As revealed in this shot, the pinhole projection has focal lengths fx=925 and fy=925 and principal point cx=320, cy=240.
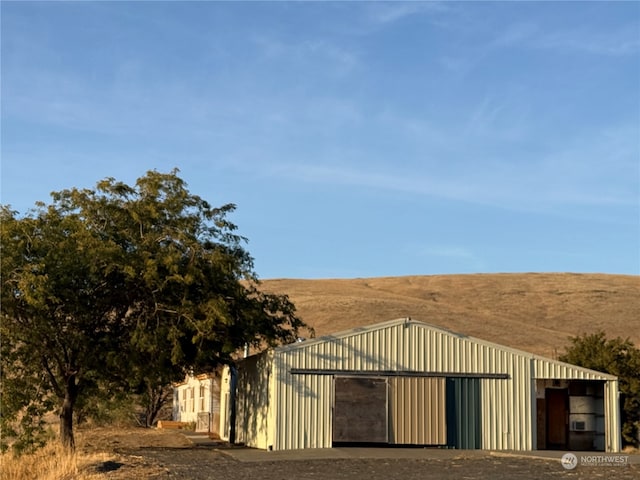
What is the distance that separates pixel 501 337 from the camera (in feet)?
240

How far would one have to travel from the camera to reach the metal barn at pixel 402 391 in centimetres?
2931

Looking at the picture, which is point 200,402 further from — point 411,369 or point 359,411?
point 411,369

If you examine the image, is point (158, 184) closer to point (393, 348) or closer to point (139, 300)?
point (139, 300)

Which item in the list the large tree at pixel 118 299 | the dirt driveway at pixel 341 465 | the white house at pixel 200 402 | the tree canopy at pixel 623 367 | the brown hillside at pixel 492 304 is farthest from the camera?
the brown hillside at pixel 492 304

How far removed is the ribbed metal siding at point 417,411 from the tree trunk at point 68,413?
1050cm

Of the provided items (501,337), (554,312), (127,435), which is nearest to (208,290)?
(127,435)

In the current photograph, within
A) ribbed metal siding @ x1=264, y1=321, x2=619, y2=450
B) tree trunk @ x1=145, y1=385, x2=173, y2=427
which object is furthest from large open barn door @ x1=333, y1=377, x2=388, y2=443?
tree trunk @ x1=145, y1=385, x2=173, y2=427

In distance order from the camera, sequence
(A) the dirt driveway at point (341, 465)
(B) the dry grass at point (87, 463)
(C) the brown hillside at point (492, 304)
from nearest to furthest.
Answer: (A) the dirt driveway at point (341, 465), (B) the dry grass at point (87, 463), (C) the brown hillside at point (492, 304)

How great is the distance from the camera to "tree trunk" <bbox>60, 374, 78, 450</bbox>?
30.2 m

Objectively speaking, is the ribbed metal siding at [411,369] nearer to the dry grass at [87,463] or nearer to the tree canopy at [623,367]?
the tree canopy at [623,367]

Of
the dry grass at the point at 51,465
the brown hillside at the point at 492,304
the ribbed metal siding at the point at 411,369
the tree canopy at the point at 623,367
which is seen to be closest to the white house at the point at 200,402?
the ribbed metal siding at the point at 411,369

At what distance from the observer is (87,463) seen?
2392 centimetres

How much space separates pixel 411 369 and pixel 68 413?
11413mm

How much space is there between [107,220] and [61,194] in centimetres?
180
